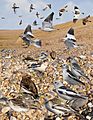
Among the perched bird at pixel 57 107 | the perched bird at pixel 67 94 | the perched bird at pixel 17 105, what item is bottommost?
the perched bird at pixel 17 105

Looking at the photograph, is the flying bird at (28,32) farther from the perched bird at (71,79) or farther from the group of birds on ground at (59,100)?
the perched bird at (71,79)

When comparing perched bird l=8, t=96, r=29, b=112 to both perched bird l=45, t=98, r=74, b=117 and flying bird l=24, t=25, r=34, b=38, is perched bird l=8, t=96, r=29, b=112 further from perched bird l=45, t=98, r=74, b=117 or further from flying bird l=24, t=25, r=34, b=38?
flying bird l=24, t=25, r=34, b=38

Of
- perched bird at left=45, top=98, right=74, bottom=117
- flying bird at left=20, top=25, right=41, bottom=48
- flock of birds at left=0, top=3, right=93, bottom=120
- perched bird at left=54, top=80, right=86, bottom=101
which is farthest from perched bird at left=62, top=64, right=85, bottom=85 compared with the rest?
flying bird at left=20, top=25, right=41, bottom=48

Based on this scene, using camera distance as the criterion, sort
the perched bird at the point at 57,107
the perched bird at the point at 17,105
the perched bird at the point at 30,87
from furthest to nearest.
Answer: the perched bird at the point at 30,87 → the perched bird at the point at 17,105 → the perched bird at the point at 57,107

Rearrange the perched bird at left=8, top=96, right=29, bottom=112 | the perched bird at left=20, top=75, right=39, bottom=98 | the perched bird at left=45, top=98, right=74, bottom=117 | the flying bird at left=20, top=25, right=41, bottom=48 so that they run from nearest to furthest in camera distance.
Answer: the perched bird at left=45, top=98, right=74, bottom=117, the perched bird at left=8, top=96, right=29, bottom=112, the perched bird at left=20, top=75, right=39, bottom=98, the flying bird at left=20, top=25, right=41, bottom=48

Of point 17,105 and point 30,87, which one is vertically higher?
point 30,87

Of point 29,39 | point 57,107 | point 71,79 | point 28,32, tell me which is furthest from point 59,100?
point 28,32

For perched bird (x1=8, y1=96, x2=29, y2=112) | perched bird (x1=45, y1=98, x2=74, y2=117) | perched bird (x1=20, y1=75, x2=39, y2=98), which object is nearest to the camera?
perched bird (x1=45, y1=98, x2=74, y2=117)

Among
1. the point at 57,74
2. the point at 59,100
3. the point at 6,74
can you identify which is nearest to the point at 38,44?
the point at 59,100

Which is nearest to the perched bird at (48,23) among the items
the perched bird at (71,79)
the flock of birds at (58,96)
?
the flock of birds at (58,96)

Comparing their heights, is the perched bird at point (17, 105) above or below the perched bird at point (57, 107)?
below

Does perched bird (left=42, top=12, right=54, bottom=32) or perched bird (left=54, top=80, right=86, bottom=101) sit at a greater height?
perched bird (left=42, top=12, right=54, bottom=32)

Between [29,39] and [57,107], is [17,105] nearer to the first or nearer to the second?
[57,107]

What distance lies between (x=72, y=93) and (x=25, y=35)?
1.96 metres
